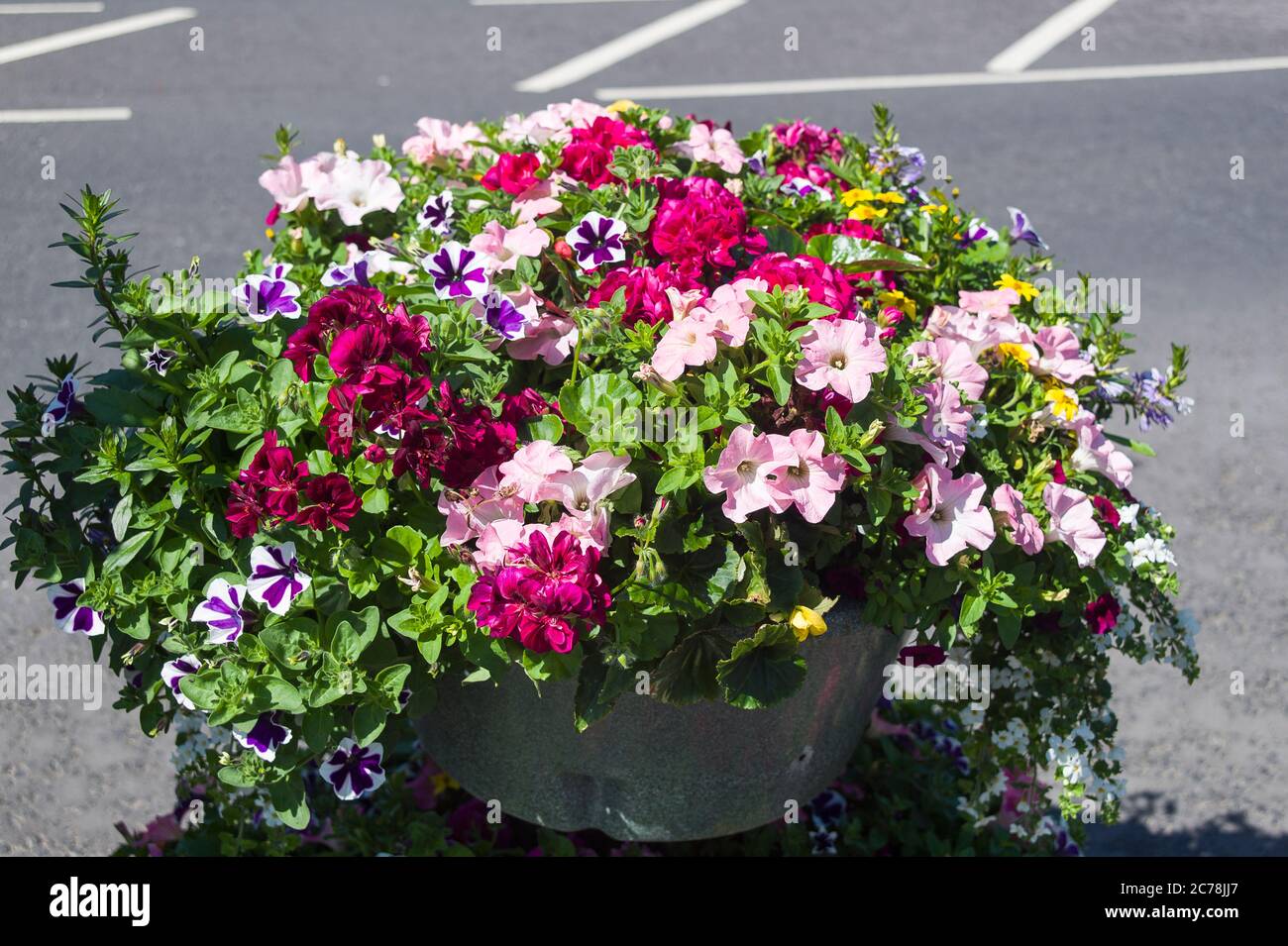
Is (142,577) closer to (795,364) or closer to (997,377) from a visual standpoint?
(795,364)

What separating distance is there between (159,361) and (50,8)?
761 centimetres

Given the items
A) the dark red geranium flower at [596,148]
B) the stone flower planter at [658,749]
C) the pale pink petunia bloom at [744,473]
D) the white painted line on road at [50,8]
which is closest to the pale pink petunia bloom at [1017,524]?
the stone flower planter at [658,749]

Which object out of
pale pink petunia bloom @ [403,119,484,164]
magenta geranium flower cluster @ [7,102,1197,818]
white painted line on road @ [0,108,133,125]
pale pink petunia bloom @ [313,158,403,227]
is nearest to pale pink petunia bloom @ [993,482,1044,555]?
magenta geranium flower cluster @ [7,102,1197,818]

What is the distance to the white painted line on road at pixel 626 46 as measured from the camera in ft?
24.6

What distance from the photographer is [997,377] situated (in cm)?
231

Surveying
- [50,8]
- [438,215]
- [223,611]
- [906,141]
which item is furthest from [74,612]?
[50,8]

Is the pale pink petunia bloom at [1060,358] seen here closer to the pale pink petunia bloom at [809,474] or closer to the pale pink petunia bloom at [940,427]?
the pale pink petunia bloom at [940,427]

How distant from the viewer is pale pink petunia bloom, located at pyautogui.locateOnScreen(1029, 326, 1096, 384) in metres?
2.31

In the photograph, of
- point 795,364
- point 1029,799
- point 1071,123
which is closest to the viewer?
point 795,364

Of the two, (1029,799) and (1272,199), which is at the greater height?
(1272,199)

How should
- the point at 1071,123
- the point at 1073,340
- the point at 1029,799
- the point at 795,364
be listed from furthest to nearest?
the point at 1071,123, the point at 1029,799, the point at 1073,340, the point at 795,364

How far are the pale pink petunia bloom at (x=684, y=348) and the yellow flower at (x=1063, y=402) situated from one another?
627mm
